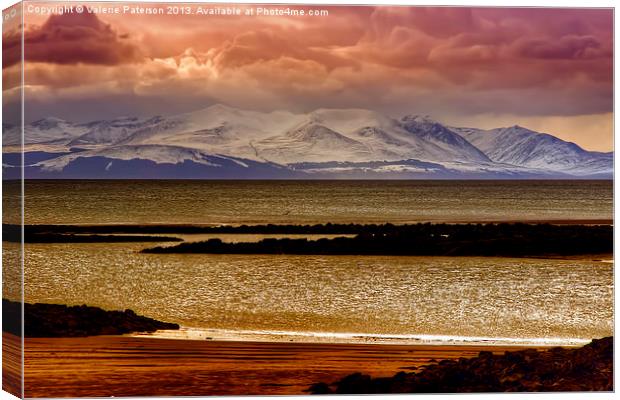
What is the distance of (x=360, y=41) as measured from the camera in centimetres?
1075

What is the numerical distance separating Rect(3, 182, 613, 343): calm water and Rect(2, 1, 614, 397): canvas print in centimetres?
2

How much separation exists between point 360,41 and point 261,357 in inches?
108

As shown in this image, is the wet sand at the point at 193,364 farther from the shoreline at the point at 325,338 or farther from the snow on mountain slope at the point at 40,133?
the snow on mountain slope at the point at 40,133

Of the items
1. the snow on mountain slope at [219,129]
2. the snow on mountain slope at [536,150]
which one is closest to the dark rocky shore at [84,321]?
the snow on mountain slope at [219,129]

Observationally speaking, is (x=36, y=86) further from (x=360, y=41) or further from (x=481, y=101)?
(x=481, y=101)

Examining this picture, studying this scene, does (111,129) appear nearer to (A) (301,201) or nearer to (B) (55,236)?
(B) (55,236)

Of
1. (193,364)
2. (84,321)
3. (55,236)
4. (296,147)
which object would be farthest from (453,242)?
(55,236)

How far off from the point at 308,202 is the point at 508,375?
2204mm

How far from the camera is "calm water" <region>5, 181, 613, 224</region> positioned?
35.2 ft

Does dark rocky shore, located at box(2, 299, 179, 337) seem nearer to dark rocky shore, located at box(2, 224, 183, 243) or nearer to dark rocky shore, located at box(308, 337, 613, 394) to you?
dark rocky shore, located at box(2, 224, 183, 243)

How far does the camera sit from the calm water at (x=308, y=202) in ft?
35.2

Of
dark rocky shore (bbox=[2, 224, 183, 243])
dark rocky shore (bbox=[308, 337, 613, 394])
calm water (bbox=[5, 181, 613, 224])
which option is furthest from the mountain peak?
dark rocky shore (bbox=[2, 224, 183, 243])

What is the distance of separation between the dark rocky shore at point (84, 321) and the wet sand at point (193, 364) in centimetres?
8

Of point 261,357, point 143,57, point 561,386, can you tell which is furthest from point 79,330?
point 561,386
